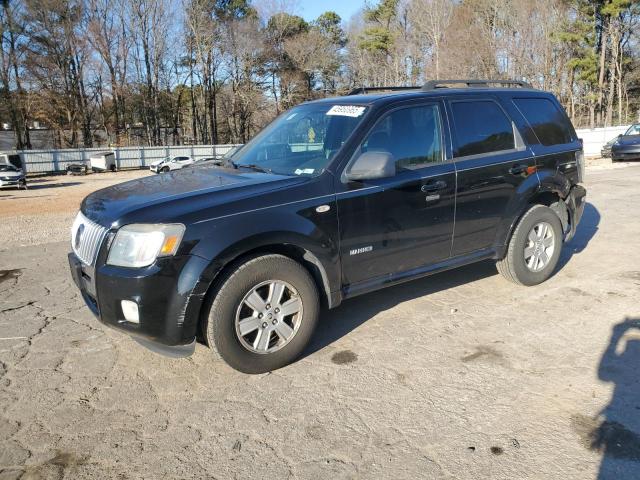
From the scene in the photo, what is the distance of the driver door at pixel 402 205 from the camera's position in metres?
3.83

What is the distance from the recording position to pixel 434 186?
13.8 feet

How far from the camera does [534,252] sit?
16.9 feet

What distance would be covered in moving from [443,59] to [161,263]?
45479 millimetres

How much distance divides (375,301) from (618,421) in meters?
2.36

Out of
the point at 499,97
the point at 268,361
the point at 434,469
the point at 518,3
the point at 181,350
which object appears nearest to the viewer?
the point at 434,469

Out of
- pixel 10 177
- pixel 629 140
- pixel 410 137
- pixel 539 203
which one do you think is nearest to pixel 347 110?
pixel 410 137

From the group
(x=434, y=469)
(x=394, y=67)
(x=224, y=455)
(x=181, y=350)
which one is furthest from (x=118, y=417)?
(x=394, y=67)

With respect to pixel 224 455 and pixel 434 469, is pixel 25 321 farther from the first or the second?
pixel 434 469

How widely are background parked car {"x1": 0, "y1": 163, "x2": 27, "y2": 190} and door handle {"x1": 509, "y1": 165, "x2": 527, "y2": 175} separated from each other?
24.3m

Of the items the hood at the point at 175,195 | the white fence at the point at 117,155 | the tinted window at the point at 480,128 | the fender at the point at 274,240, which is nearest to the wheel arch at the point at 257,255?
the fender at the point at 274,240

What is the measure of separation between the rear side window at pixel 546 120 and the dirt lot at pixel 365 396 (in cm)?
159

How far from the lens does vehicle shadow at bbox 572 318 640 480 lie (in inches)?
100

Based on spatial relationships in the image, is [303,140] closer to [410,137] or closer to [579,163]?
[410,137]

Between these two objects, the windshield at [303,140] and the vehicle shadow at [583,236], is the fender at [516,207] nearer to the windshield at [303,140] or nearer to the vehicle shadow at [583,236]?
the vehicle shadow at [583,236]
